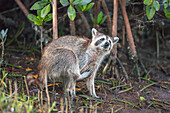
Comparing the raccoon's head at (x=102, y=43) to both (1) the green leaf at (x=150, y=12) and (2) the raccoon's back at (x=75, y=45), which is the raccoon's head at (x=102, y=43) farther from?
(1) the green leaf at (x=150, y=12)

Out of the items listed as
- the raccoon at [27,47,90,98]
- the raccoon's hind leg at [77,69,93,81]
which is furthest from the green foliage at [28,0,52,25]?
the raccoon's hind leg at [77,69,93,81]

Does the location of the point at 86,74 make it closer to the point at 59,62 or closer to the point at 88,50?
the point at 88,50

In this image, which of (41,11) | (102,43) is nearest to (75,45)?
(102,43)

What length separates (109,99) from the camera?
6.44 meters

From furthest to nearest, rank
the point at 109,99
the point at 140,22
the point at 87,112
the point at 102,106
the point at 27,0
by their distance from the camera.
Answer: the point at 27,0
the point at 140,22
the point at 109,99
the point at 102,106
the point at 87,112

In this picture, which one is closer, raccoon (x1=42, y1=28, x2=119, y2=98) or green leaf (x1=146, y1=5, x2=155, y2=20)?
green leaf (x1=146, y1=5, x2=155, y2=20)

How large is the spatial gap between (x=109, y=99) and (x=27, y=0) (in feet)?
16.7

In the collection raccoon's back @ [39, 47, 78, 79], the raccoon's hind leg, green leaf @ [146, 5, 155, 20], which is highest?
green leaf @ [146, 5, 155, 20]

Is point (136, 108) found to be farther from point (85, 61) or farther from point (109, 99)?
point (85, 61)

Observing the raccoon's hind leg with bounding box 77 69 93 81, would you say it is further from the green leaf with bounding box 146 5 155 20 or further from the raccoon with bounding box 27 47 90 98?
the green leaf with bounding box 146 5 155 20

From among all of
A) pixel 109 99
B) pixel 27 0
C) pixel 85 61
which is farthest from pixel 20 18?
pixel 109 99

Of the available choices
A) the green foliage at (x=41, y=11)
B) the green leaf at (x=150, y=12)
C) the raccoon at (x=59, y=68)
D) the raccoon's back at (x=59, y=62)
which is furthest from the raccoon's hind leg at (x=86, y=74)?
the green leaf at (x=150, y=12)

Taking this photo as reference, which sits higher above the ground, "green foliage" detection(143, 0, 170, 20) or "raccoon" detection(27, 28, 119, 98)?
"green foliage" detection(143, 0, 170, 20)

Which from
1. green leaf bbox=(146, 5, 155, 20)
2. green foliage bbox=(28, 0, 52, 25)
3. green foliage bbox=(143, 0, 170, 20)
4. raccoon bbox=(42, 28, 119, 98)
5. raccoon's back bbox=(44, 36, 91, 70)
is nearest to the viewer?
green foliage bbox=(143, 0, 170, 20)
